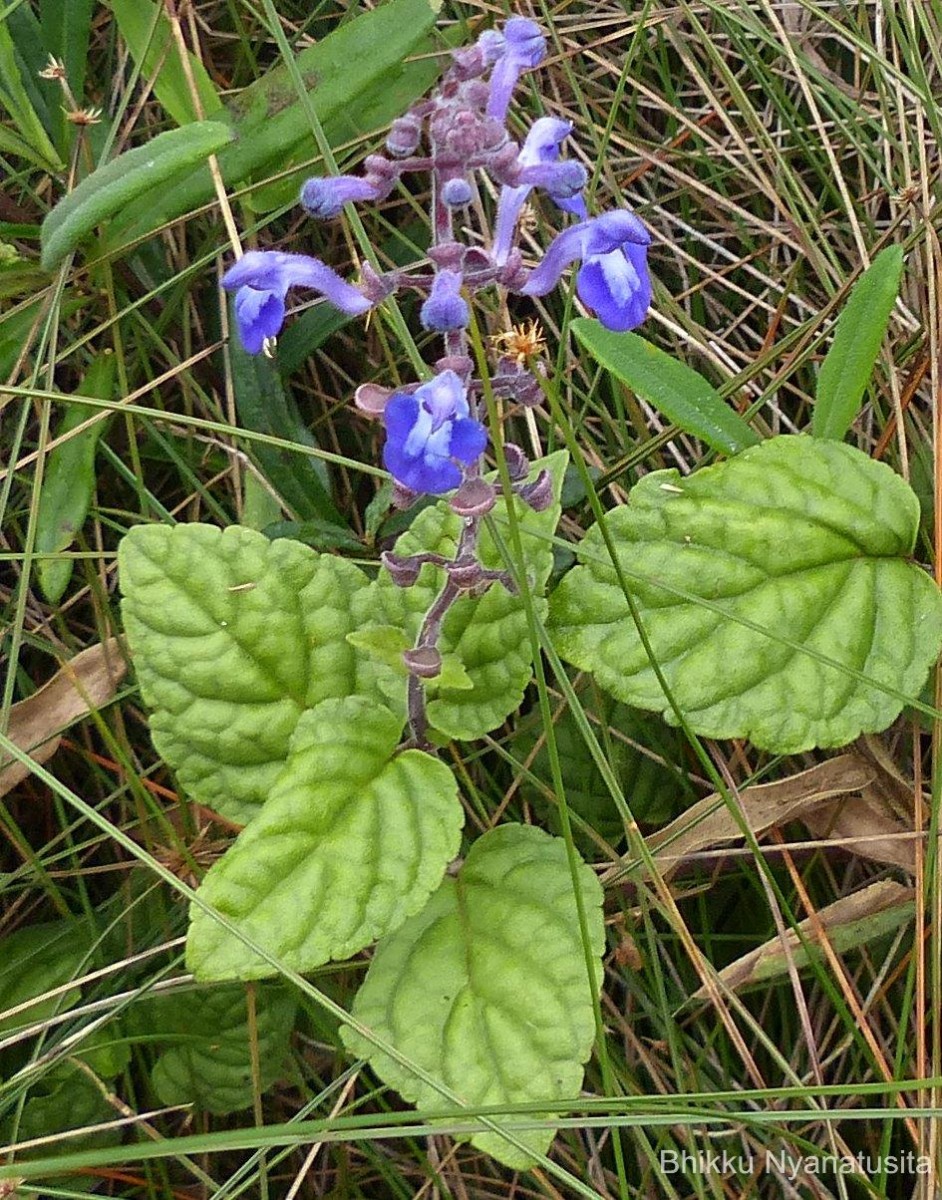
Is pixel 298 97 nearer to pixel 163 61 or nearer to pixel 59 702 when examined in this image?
pixel 163 61

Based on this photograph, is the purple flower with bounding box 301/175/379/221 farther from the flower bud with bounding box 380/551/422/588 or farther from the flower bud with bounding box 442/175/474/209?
the flower bud with bounding box 380/551/422/588

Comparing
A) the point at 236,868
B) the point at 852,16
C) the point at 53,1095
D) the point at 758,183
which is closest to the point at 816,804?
the point at 236,868

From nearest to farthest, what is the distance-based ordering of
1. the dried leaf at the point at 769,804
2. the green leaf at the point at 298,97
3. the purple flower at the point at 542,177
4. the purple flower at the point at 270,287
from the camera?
1. the purple flower at the point at 542,177
2. the purple flower at the point at 270,287
3. the dried leaf at the point at 769,804
4. the green leaf at the point at 298,97

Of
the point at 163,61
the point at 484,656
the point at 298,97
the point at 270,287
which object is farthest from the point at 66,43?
the point at 484,656

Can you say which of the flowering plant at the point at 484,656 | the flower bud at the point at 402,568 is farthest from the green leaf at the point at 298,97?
the flower bud at the point at 402,568

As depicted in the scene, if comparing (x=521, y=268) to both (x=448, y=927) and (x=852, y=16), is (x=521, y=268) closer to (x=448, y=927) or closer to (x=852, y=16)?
(x=448, y=927)

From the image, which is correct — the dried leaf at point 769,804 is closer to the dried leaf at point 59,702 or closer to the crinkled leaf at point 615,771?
the crinkled leaf at point 615,771
